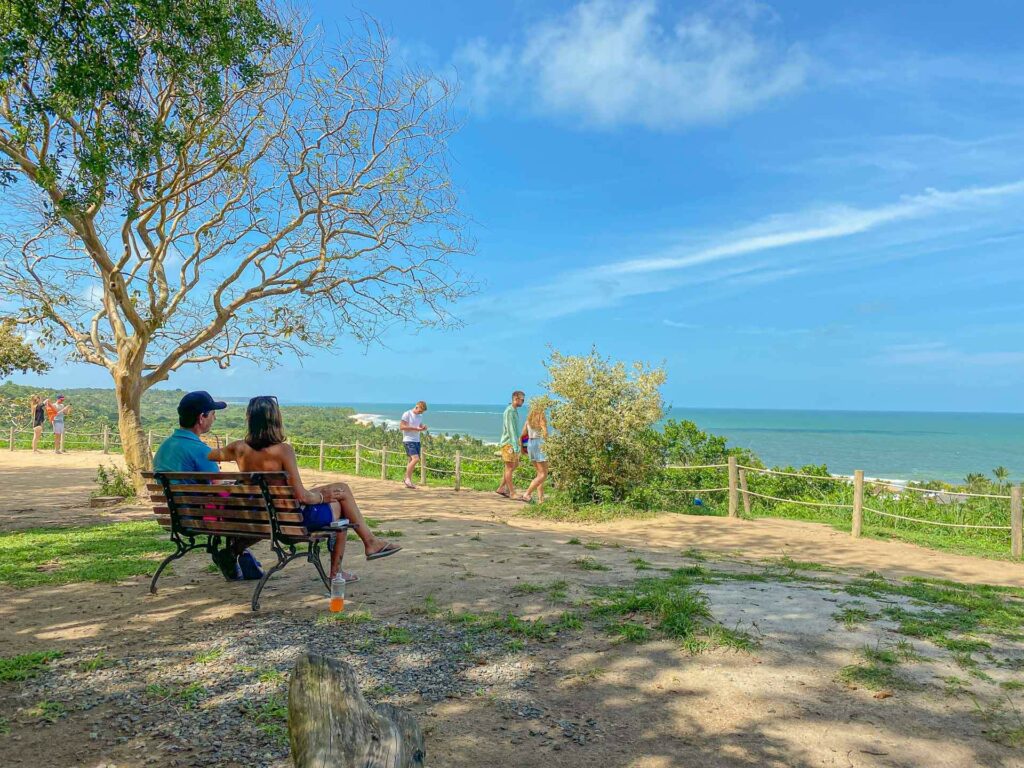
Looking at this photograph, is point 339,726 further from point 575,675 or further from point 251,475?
point 251,475

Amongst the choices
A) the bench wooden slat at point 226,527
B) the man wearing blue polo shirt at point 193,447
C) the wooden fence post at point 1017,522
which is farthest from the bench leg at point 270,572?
the wooden fence post at point 1017,522

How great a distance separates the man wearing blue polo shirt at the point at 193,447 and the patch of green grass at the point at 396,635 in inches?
63.2

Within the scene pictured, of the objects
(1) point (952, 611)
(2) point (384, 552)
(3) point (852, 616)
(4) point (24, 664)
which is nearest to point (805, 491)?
(1) point (952, 611)

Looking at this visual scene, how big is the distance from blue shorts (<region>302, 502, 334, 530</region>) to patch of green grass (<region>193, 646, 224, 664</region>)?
100cm

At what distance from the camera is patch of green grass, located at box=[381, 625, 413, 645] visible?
389cm

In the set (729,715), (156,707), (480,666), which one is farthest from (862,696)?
(156,707)

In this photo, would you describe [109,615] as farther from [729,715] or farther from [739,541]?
[739,541]

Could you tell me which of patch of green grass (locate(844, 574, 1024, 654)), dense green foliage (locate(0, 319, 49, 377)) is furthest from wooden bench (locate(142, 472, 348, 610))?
dense green foliage (locate(0, 319, 49, 377))

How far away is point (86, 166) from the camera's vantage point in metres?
6.72

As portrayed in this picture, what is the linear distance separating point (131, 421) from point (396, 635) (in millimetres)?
8688

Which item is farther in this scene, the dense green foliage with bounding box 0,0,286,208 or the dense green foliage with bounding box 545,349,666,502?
the dense green foliage with bounding box 545,349,666,502

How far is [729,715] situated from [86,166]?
7.15 meters

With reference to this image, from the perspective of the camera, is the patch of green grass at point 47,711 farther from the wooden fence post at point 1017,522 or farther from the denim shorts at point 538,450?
the wooden fence post at point 1017,522

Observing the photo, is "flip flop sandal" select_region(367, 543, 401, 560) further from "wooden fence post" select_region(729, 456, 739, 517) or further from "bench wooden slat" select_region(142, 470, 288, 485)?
"wooden fence post" select_region(729, 456, 739, 517)
